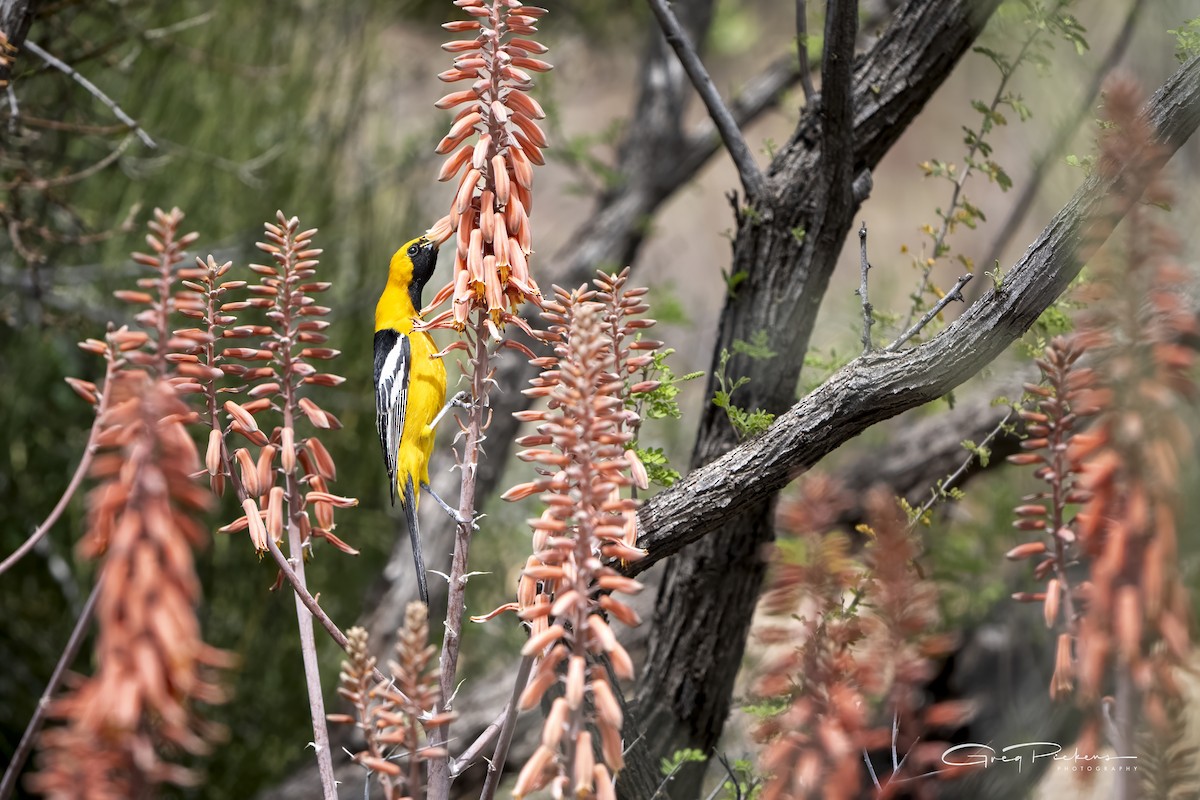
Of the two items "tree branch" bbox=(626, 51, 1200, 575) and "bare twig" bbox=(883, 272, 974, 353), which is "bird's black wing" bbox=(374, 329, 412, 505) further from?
"bare twig" bbox=(883, 272, 974, 353)

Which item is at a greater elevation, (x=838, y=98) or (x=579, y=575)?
(x=838, y=98)

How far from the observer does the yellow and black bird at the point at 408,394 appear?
389 cm

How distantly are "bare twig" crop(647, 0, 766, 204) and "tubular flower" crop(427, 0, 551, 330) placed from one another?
1.04 meters

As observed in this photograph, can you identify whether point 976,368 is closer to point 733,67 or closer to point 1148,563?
point 1148,563

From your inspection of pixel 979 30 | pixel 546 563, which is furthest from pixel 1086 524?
pixel 979 30

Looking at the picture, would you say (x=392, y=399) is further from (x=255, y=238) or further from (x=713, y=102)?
(x=255, y=238)

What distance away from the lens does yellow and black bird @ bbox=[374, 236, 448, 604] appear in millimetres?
3895

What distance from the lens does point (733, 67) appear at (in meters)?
15.0

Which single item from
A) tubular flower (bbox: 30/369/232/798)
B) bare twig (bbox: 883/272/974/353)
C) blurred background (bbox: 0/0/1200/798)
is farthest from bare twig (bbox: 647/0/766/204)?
tubular flower (bbox: 30/369/232/798)

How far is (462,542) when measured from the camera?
2.23 m

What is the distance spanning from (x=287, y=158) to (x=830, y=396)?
5385mm

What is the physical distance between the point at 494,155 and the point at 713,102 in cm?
118

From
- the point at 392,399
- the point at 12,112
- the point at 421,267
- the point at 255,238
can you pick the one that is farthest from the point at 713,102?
the point at 255,238

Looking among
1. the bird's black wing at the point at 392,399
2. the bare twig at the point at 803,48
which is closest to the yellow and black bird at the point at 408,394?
the bird's black wing at the point at 392,399
